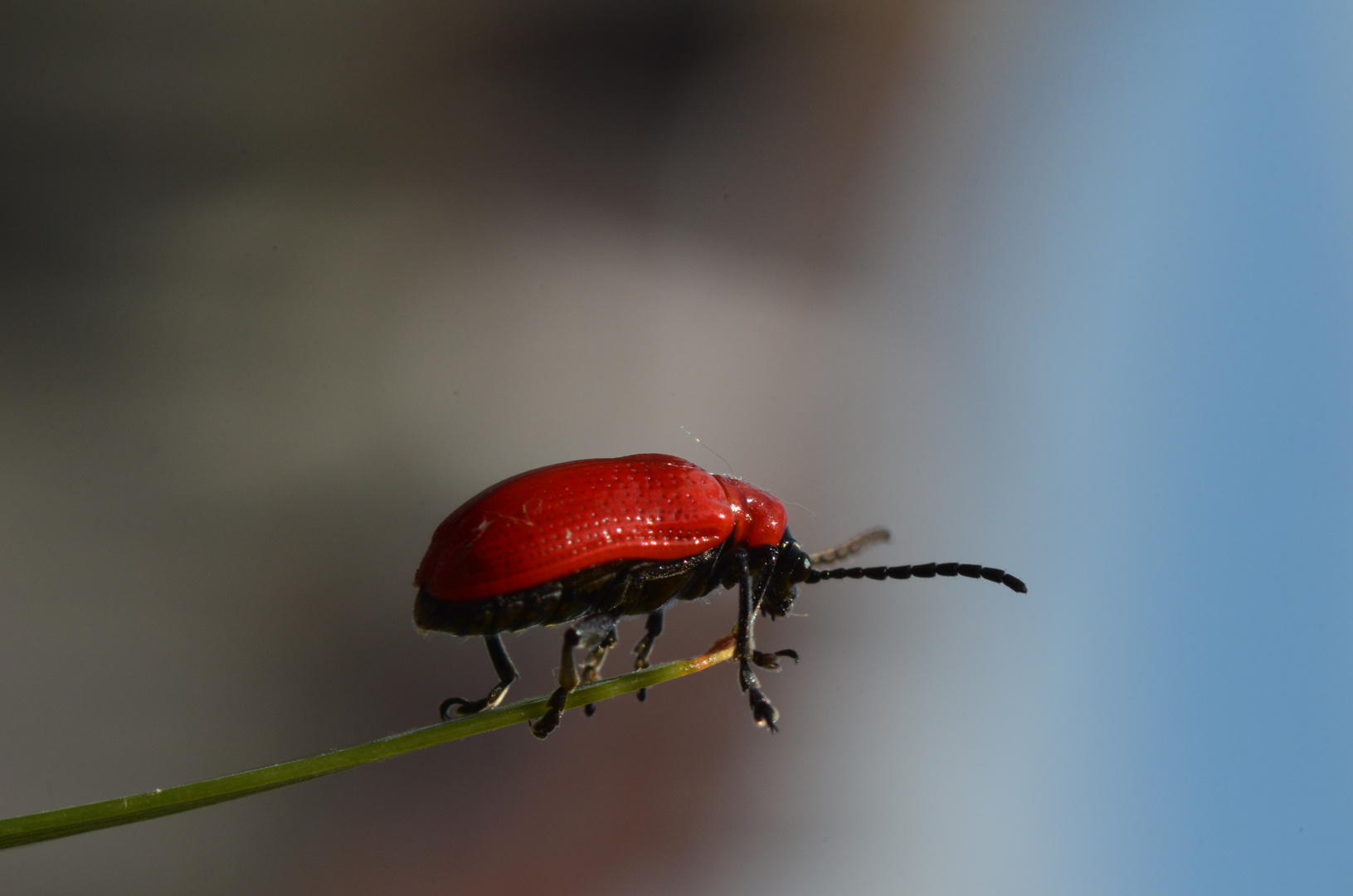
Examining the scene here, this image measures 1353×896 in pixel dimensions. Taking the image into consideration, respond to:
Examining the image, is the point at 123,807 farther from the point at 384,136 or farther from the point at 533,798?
the point at 384,136

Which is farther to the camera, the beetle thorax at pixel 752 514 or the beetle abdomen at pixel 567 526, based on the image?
the beetle thorax at pixel 752 514

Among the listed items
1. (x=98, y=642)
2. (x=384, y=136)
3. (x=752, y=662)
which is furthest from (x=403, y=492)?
(x=752, y=662)

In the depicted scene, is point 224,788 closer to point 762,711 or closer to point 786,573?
point 762,711

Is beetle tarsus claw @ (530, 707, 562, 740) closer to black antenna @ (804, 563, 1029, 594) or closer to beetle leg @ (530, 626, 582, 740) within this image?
beetle leg @ (530, 626, 582, 740)

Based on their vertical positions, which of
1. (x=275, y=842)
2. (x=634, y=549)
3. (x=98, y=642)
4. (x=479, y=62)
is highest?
(x=479, y=62)

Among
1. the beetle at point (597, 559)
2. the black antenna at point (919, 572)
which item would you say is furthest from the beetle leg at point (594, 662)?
the black antenna at point (919, 572)

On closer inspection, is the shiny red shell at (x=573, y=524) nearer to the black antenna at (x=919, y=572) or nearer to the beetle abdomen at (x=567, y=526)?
the beetle abdomen at (x=567, y=526)

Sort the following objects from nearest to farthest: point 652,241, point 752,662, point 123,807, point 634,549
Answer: point 123,807
point 634,549
point 752,662
point 652,241
